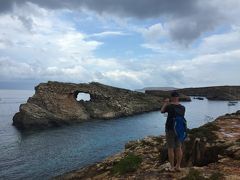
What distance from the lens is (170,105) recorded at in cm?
1516

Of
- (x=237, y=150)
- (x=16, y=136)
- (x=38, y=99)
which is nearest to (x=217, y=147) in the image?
(x=237, y=150)

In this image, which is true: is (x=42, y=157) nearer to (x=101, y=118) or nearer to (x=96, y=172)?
(x=96, y=172)

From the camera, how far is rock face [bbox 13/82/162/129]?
226ft

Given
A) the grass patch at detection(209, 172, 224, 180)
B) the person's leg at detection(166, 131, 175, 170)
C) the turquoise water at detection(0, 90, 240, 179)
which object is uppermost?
the person's leg at detection(166, 131, 175, 170)

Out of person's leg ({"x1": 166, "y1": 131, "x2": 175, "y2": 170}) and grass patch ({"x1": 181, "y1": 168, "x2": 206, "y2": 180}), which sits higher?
person's leg ({"x1": 166, "y1": 131, "x2": 175, "y2": 170})

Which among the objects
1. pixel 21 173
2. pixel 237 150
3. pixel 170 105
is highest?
pixel 170 105

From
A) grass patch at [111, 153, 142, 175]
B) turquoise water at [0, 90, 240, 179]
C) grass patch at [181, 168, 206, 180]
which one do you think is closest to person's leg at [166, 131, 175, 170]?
grass patch at [181, 168, 206, 180]

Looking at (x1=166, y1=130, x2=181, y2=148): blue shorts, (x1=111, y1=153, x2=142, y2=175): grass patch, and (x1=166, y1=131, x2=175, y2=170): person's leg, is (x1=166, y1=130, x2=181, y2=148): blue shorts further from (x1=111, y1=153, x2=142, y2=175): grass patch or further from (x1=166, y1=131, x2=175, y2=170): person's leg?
(x1=111, y1=153, x2=142, y2=175): grass patch

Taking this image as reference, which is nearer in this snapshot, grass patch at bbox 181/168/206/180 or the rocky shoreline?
grass patch at bbox 181/168/206/180

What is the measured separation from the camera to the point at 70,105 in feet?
270

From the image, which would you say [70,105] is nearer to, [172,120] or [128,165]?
[128,165]

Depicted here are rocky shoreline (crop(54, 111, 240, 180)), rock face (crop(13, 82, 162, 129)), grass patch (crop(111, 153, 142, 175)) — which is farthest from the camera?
rock face (crop(13, 82, 162, 129))

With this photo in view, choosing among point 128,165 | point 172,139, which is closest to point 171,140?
point 172,139

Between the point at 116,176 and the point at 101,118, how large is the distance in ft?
222
